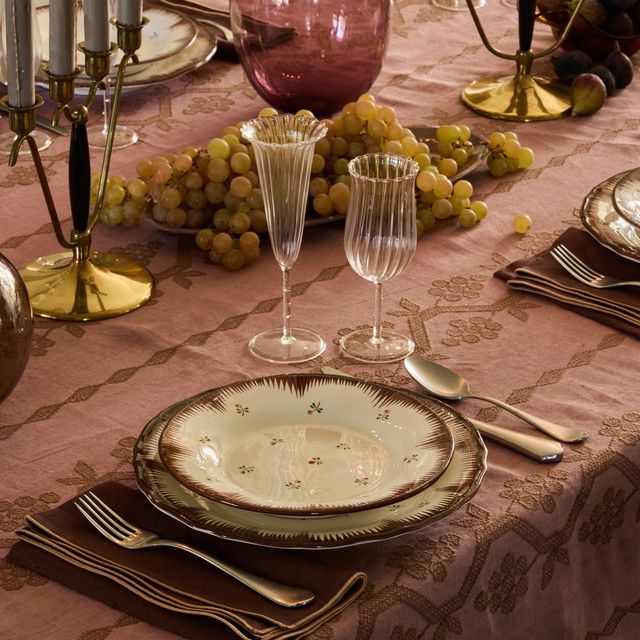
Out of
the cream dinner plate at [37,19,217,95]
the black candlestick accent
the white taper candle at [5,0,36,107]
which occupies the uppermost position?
the white taper candle at [5,0,36,107]

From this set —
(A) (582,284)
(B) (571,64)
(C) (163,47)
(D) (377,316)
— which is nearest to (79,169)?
(D) (377,316)

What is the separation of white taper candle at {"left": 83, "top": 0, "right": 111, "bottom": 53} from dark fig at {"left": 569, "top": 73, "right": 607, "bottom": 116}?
0.88m

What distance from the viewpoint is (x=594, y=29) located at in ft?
6.08

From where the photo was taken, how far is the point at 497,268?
1.28 m

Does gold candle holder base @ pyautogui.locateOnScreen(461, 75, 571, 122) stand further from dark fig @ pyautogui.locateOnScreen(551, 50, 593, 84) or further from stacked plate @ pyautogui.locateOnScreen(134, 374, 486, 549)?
stacked plate @ pyautogui.locateOnScreen(134, 374, 486, 549)

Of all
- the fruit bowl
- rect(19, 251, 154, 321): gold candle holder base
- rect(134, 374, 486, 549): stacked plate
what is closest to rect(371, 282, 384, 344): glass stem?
rect(134, 374, 486, 549): stacked plate

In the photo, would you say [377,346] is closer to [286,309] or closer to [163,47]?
[286,309]

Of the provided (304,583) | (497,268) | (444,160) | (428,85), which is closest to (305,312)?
(497,268)

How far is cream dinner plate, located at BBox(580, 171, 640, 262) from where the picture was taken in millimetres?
1217

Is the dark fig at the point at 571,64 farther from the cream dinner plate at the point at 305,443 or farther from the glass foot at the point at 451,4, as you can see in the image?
the cream dinner plate at the point at 305,443

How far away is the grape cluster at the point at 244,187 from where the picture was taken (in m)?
1.27

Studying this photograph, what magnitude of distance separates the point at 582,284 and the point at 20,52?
25.5 inches

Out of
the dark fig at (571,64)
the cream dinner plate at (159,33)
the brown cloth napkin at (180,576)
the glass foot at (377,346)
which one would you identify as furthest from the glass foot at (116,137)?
the brown cloth napkin at (180,576)

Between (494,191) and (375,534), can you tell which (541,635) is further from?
(494,191)
